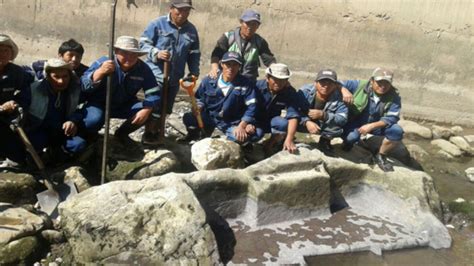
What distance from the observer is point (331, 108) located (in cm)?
631

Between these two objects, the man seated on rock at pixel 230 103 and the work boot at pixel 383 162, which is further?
the work boot at pixel 383 162

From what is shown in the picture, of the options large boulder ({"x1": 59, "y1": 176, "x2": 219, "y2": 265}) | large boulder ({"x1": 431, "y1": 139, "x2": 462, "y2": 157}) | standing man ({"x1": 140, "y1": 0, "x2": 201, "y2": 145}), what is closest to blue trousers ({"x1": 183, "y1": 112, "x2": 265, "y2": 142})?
standing man ({"x1": 140, "y1": 0, "x2": 201, "y2": 145})

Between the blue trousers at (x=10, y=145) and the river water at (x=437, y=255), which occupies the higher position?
the blue trousers at (x=10, y=145)

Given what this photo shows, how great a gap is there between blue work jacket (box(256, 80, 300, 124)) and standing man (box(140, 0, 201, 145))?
893 mm

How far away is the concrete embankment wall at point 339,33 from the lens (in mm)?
11039

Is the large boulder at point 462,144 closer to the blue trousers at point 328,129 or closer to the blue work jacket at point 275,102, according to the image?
the blue trousers at point 328,129

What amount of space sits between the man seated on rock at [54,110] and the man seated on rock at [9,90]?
118 millimetres

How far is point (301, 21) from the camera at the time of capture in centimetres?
1134

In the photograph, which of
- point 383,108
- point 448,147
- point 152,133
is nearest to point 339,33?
point 448,147

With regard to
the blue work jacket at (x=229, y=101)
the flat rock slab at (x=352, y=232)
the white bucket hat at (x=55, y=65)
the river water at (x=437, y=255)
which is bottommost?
the river water at (x=437, y=255)

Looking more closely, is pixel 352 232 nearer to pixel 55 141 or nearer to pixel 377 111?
pixel 377 111

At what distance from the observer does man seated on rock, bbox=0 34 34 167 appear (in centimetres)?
473

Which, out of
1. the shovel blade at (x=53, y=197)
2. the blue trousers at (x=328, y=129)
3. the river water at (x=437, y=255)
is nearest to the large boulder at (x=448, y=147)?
the river water at (x=437, y=255)

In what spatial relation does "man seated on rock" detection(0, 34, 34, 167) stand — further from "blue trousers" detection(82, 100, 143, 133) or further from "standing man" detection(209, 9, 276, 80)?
"standing man" detection(209, 9, 276, 80)
